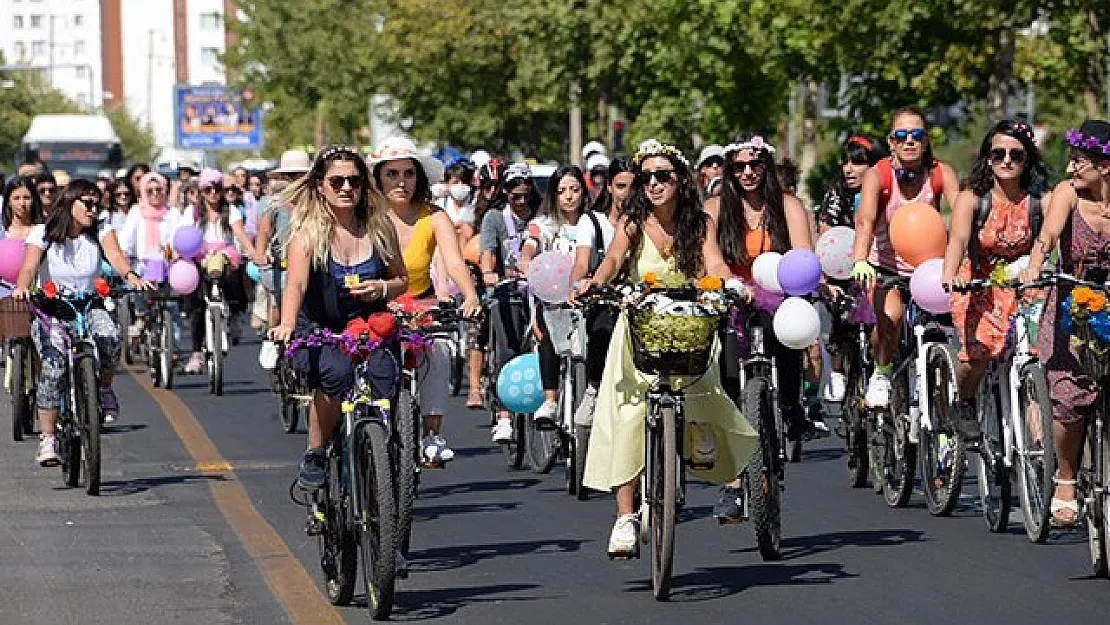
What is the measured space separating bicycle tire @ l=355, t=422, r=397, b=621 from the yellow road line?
20cm

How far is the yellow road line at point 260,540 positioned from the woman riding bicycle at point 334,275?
0.47m

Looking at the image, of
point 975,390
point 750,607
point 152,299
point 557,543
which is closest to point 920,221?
point 975,390

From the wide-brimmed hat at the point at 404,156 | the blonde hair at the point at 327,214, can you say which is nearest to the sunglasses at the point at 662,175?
the blonde hair at the point at 327,214

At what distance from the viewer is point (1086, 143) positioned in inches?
408

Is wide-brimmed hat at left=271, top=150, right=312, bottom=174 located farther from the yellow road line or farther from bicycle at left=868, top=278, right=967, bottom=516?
bicycle at left=868, top=278, right=967, bottom=516

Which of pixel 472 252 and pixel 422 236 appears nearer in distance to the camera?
pixel 422 236

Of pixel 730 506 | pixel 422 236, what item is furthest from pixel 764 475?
pixel 422 236

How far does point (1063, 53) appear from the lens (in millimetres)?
44438

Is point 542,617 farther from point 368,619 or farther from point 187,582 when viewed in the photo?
point 187,582

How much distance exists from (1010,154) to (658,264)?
1.97 metres

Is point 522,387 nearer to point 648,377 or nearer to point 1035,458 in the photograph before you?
point 1035,458

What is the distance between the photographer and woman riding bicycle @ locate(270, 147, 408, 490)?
9.65 metres

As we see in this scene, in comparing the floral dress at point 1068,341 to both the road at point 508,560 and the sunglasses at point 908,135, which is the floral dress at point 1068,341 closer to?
the road at point 508,560

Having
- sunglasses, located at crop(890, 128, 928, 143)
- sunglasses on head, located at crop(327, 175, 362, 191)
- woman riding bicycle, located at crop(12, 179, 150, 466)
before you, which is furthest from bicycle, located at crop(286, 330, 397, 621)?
woman riding bicycle, located at crop(12, 179, 150, 466)
